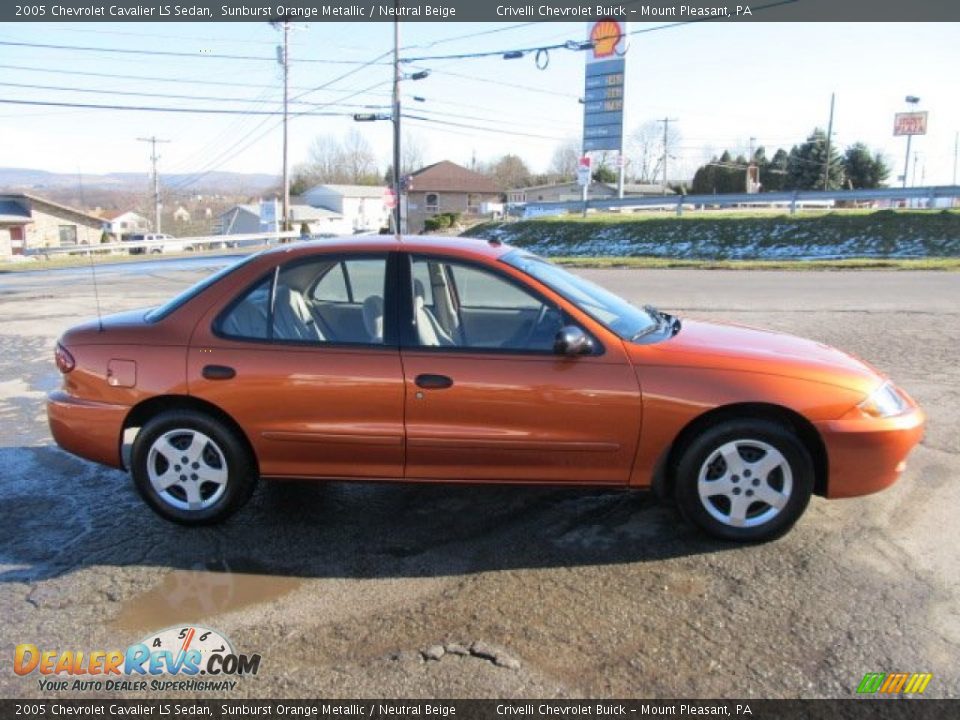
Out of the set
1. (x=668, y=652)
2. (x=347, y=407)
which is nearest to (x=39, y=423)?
(x=347, y=407)

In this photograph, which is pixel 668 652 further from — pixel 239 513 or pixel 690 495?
pixel 239 513

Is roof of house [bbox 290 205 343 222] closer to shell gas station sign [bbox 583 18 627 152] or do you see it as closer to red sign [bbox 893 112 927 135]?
shell gas station sign [bbox 583 18 627 152]

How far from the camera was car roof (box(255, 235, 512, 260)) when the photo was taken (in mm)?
4254

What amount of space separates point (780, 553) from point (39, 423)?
5.74 metres

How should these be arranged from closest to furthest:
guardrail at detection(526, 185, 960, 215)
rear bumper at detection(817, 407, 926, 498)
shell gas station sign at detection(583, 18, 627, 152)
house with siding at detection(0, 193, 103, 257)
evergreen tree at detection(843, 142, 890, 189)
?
rear bumper at detection(817, 407, 926, 498), guardrail at detection(526, 185, 960, 215), shell gas station sign at detection(583, 18, 627, 152), house with siding at detection(0, 193, 103, 257), evergreen tree at detection(843, 142, 890, 189)

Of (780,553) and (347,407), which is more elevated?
(347,407)

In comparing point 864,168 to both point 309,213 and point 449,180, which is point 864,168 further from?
point 309,213

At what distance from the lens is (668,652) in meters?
3.00

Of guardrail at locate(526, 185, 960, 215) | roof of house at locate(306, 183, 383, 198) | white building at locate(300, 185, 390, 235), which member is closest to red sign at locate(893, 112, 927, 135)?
guardrail at locate(526, 185, 960, 215)

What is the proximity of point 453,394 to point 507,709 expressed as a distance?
1.62 meters

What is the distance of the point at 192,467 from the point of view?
416 centimetres

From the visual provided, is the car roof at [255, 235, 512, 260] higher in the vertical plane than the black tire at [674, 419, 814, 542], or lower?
higher

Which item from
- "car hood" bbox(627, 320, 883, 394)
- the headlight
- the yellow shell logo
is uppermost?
the yellow shell logo

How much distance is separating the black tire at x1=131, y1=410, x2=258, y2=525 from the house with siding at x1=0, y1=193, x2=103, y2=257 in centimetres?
6744
